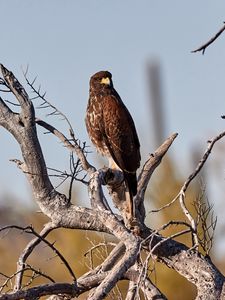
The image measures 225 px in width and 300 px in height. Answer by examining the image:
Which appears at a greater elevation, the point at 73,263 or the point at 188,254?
the point at 188,254

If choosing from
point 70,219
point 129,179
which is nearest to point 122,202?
point 129,179

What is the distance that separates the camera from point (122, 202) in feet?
17.9

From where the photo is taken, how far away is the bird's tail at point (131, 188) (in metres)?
5.20

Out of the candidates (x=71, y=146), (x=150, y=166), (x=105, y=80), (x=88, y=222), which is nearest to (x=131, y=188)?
(x=150, y=166)

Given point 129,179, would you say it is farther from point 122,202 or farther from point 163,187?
point 163,187

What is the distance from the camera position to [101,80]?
21.4 feet

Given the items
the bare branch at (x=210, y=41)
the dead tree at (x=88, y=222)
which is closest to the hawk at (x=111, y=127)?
the dead tree at (x=88, y=222)

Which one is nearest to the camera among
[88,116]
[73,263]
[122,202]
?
[122,202]

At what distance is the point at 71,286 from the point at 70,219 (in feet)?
1.48

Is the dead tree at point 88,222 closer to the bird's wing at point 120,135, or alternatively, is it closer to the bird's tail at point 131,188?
the bird's tail at point 131,188

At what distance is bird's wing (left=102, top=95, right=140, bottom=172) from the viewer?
589 centimetres

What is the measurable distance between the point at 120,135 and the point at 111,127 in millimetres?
111

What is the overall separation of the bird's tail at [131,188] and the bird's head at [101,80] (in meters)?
1.04

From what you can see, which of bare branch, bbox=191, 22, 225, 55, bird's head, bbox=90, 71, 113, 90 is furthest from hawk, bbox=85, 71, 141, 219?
bare branch, bbox=191, 22, 225, 55
